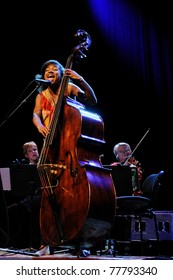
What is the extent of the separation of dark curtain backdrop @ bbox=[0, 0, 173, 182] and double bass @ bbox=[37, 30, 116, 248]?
3181 millimetres

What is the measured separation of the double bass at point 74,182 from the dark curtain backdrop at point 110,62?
3181mm

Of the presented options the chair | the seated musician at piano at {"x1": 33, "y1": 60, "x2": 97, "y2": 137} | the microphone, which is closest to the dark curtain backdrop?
the chair

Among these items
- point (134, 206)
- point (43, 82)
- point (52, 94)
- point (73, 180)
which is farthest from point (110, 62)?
point (73, 180)

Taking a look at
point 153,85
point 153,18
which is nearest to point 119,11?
point 153,18

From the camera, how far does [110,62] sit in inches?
268

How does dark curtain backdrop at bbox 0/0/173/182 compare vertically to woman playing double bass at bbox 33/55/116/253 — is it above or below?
above

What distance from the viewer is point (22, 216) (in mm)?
6332

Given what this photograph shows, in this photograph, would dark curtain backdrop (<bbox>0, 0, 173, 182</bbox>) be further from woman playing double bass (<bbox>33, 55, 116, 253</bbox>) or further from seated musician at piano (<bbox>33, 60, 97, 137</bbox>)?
woman playing double bass (<bbox>33, 55, 116, 253</bbox>)

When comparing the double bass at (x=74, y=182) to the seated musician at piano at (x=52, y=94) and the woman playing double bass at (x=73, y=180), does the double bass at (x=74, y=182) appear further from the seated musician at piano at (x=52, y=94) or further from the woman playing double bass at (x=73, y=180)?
the seated musician at piano at (x=52, y=94)

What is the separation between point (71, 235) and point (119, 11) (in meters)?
4.47

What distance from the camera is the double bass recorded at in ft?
10.0

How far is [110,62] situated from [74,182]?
13.3 ft

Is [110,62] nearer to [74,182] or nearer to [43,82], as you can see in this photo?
[43,82]

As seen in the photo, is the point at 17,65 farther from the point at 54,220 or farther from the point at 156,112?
the point at 54,220
